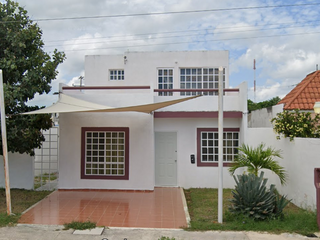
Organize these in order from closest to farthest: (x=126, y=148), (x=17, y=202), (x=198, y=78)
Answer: (x=17, y=202) < (x=126, y=148) < (x=198, y=78)

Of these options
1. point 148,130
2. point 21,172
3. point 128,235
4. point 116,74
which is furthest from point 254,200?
point 116,74

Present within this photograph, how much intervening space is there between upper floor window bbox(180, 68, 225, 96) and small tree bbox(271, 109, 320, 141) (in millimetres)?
5827

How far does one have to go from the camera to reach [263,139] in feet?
31.8

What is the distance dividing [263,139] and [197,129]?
230cm

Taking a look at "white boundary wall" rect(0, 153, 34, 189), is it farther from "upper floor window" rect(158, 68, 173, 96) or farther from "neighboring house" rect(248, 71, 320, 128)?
"neighboring house" rect(248, 71, 320, 128)

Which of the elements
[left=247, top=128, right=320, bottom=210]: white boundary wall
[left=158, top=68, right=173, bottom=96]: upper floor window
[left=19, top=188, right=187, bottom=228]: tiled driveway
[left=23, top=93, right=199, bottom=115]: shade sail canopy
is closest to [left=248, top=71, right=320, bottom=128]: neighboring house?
[left=247, top=128, right=320, bottom=210]: white boundary wall

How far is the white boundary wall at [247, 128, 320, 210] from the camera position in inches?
268

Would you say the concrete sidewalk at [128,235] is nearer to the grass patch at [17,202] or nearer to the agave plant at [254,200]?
the grass patch at [17,202]

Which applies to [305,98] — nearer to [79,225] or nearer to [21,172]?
[79,225]

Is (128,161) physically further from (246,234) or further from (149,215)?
(246,234)

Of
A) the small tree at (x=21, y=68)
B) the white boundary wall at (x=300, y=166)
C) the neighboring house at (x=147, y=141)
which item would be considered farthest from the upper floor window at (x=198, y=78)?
the small tree at (x=21, y=68)

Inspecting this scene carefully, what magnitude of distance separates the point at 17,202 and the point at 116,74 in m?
9.20

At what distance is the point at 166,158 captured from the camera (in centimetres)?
1038

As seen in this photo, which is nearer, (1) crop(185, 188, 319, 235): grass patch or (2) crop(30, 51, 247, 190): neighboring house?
(1) crop(185, 188, 319, 235): grass patch
